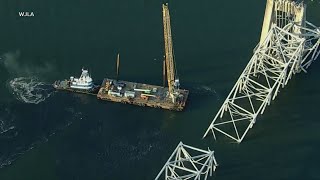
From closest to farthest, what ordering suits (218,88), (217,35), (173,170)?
1. (173,170)
2. (218,88)
3. (217,35)

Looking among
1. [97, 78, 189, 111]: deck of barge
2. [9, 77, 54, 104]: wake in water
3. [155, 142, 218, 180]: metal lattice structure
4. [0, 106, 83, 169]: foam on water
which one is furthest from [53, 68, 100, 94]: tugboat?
[155, 142, 218, 180]: metal lattice structure

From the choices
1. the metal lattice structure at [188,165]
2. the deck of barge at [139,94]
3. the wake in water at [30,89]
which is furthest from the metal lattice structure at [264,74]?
the wake in water at [30,89]

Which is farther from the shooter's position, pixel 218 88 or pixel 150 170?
pixel 218 88

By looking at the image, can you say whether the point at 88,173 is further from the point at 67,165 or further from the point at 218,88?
the point at 218,88

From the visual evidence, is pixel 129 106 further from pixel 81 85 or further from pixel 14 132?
pixel 14 132

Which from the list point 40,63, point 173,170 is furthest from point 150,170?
point 40,63

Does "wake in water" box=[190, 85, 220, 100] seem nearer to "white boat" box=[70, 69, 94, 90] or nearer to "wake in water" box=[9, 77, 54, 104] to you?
"white boat" box=[70, 69, 94, 90]

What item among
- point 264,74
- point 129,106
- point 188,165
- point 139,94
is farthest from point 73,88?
point 264,74
